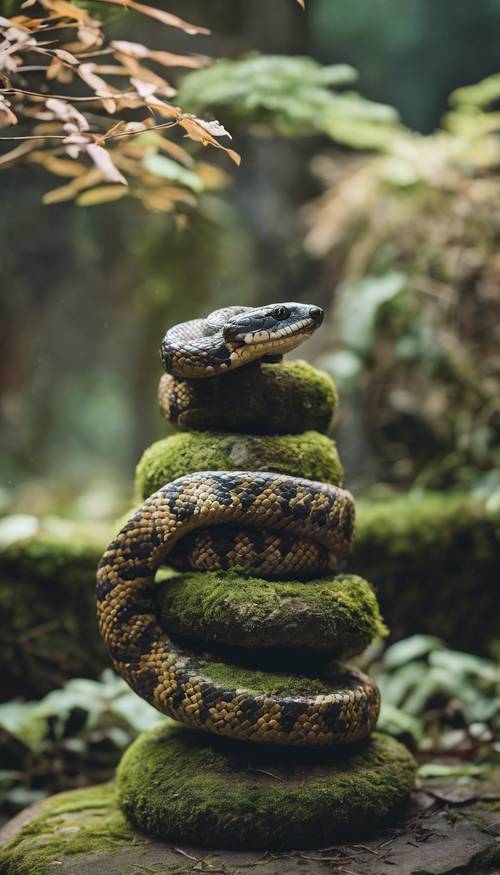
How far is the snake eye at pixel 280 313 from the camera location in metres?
2.97

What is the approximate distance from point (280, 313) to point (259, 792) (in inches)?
70.3

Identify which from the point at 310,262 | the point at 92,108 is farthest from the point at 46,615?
the point at 310,262

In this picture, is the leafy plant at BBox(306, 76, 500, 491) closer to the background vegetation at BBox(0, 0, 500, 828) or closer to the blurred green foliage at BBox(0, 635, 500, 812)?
the background vegetation at BBox(0, 0, 500, 828)

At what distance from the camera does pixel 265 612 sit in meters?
2.87

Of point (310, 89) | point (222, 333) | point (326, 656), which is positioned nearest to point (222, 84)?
point (310, 89)

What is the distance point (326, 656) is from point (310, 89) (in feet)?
12.0

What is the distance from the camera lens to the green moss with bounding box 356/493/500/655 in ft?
17.3

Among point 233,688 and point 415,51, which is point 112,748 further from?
point 415,51

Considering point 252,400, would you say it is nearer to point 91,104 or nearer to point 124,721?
point 91,104

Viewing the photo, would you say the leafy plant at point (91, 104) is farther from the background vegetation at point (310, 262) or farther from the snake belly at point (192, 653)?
the snake belly at point (192, 653)

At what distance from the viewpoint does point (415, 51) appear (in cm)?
764

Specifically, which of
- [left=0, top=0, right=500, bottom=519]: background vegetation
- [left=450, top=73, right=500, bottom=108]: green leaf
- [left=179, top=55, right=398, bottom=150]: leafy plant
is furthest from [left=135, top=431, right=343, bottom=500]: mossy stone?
[left=450, top=73, right=500, bottom=108]: green leaf

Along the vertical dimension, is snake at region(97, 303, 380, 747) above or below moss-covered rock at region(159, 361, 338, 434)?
below

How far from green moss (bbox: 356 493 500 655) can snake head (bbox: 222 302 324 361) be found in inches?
100
